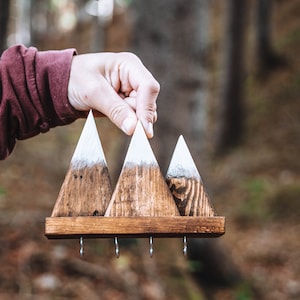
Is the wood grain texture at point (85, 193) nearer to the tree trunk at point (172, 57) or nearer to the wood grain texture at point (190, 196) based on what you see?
the wood grain texture at point (190, 196)

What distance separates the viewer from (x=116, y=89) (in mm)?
2150

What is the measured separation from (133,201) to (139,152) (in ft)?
0.58

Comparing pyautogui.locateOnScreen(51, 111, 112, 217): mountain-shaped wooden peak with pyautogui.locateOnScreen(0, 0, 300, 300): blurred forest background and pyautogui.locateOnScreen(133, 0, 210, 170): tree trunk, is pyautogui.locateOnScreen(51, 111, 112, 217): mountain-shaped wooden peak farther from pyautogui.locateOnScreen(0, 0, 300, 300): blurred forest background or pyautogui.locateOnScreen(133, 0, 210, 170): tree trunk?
pyautogui.locateOnScreen(133, 0, 210, 170): tree trunk

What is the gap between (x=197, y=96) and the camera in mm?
6012

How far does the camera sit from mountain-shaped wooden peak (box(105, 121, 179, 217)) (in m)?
1.74

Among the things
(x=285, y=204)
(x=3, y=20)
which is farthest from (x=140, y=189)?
(x=285, y=204)

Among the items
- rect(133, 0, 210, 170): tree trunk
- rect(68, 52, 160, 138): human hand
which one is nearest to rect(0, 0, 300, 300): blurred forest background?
rect(133, 0, 210, 170): tree trunk

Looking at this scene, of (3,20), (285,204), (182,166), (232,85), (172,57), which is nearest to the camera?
(182,166)

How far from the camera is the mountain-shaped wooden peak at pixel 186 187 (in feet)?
5.98

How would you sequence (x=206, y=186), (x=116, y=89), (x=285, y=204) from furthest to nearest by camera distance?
(x=285, y=204), (x=206, y=186), (x=116, y=89)

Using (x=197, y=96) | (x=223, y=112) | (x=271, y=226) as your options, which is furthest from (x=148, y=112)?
(x=223, y=112)

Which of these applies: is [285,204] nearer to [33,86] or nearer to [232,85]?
[232,85]

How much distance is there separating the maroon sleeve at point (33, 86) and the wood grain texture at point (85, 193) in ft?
1.42

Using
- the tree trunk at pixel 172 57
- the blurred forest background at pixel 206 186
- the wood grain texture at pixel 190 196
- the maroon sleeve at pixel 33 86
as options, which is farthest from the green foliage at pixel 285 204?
the wood grain texture at pixel 190 196
